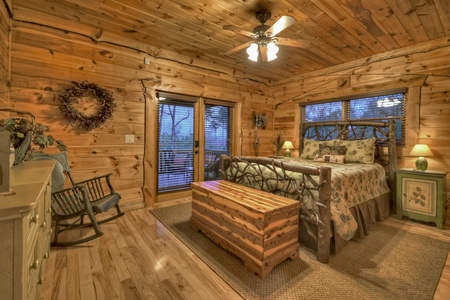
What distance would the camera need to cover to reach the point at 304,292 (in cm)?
161

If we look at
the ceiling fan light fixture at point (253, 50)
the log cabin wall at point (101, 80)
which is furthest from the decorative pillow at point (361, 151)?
the log cabin wall at point (101, 80)

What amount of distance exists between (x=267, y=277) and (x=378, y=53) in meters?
4.10

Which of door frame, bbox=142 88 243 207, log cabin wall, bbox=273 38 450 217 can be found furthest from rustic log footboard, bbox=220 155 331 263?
log cabin wall, bbox=273 38 450 217

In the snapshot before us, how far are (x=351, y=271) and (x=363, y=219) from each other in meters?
0.88

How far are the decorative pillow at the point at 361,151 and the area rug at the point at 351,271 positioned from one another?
4.05 feet

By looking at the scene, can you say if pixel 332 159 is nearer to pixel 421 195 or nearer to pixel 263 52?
pixel 421 195

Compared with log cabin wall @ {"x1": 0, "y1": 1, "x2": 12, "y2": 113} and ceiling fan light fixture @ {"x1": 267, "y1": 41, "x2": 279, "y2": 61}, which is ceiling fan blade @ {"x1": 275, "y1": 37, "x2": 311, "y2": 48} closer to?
ceiling fan light fixture @ {"x1": 267, "y1": 41, "x2": 279, "y2": 61}

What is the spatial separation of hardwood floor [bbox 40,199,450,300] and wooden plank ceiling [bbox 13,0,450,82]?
270cm

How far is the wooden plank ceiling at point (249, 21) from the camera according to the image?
2420 millimetres

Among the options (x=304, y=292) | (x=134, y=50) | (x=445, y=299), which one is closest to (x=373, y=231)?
(x=445, y=299)

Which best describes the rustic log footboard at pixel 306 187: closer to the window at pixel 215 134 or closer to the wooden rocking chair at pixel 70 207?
the window at pixel 215 134

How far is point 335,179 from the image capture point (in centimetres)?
220

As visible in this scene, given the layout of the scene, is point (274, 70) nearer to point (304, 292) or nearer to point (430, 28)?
point (430, 28)

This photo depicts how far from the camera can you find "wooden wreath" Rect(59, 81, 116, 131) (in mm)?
2789
